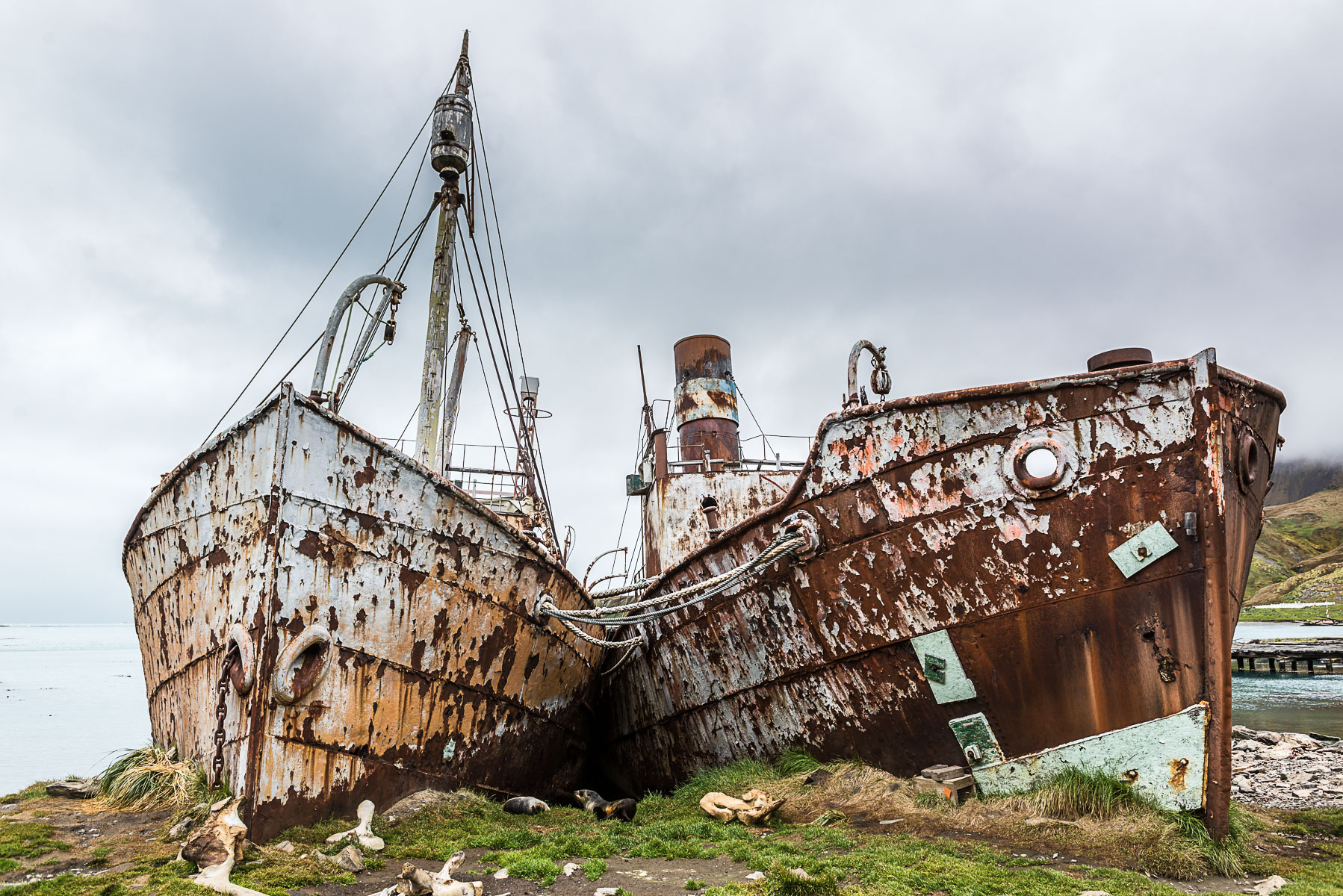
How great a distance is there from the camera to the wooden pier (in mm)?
31141

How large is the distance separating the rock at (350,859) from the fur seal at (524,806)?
1.71 metres

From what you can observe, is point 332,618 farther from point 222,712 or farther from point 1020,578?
point 1020,578

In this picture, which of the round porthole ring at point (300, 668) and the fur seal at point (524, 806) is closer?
the round porthole ring at point (300, 668)

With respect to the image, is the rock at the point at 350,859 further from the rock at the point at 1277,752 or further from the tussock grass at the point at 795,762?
the rock at the point at 1277,752

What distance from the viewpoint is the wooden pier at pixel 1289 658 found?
31.1 meters

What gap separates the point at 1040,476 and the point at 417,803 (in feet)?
15.6

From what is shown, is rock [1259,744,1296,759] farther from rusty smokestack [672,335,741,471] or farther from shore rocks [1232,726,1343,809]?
rusty smokestack [672,335,741,471]

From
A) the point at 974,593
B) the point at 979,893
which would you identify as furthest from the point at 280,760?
A: the point at 974,593

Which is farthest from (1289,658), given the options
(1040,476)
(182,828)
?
(182,828)

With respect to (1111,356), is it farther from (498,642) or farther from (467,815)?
(467,815)

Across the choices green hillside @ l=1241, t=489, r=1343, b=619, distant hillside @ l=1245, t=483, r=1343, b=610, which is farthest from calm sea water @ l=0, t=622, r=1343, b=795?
distant hillside @ l=1245, t=483, r=1343, b=610

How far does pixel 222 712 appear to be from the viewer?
4.64 meters

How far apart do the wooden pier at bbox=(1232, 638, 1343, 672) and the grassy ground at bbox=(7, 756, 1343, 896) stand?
113 feet

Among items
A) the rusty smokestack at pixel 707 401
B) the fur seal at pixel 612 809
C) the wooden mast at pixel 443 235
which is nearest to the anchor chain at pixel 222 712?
the fur seal at pixel 612 809
